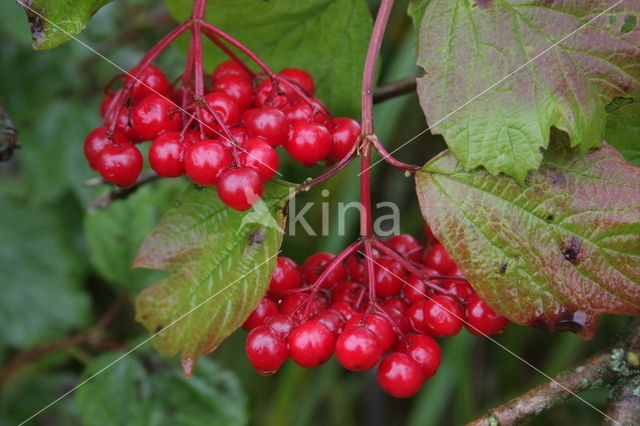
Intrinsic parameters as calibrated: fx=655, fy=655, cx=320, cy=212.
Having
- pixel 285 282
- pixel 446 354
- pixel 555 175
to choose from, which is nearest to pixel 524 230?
pixel 555 175

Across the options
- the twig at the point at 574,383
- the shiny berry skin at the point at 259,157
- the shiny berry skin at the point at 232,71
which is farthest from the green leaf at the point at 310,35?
the twig at the point at 574,383

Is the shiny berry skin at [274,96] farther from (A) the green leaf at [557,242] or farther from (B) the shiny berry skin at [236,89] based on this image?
(A) the green leaf at [557,242]

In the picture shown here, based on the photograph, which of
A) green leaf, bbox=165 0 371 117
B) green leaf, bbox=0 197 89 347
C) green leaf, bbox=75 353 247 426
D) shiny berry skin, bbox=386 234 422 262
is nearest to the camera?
shiny berry skin, bbox=386 234 422 262

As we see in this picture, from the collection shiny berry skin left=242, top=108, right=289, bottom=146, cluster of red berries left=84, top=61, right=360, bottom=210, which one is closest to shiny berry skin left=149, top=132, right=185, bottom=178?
cluster of red berries left=84, top=61, right=360, bottom=210

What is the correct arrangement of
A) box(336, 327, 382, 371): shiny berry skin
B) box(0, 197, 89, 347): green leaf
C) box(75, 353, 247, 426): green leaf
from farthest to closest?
box(0, 197, 89, 347): green leaf
box(75, 353, 247, 426): green leaf
box(336, 327, 382, 371): shiny berry skin

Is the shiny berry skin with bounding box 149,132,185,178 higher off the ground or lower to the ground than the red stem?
lower

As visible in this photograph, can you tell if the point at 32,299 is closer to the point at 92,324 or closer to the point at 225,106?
the point at 92,324

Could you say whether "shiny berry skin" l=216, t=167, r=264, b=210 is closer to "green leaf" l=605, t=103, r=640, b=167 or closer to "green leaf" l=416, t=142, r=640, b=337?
"green leaf" l=416, t=142, r=640, b=337
